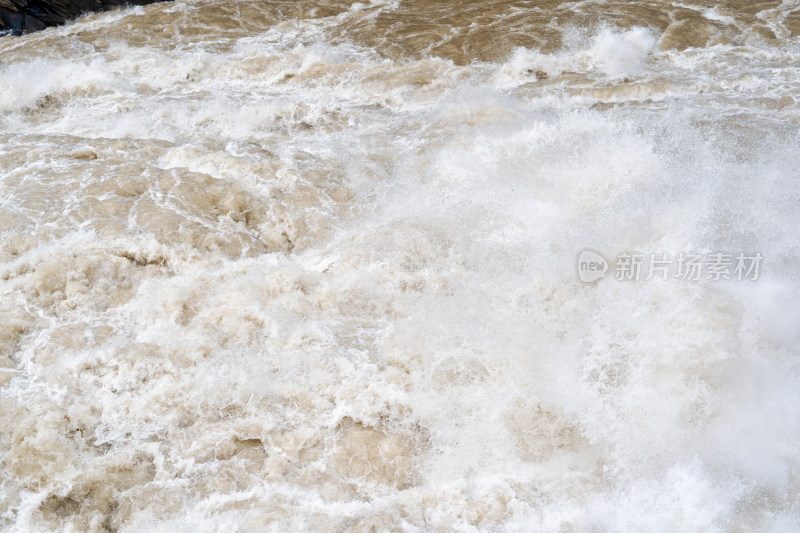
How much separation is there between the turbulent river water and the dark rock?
426 cm

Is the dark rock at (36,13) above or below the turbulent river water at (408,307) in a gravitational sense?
above

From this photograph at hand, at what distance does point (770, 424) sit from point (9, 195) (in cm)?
643

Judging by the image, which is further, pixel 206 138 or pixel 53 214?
pixel 206 138

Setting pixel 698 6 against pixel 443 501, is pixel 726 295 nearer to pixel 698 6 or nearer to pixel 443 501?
pixel 443 501

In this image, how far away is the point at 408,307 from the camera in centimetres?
490

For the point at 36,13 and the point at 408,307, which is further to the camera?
the point at 36,13

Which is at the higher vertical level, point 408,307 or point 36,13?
point 36,13

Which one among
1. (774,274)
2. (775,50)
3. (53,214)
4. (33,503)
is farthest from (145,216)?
(775,50)

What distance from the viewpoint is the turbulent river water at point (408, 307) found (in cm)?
352

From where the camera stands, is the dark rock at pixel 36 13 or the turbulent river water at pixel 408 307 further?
the dark rock at pixel 36 13

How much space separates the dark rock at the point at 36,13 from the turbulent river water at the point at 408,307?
4.26 m

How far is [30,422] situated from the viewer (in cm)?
375

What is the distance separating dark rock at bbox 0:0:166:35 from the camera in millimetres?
12062

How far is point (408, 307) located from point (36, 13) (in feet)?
38.3
